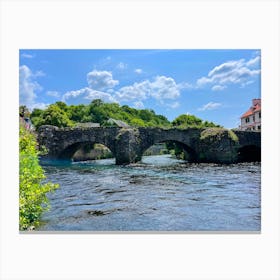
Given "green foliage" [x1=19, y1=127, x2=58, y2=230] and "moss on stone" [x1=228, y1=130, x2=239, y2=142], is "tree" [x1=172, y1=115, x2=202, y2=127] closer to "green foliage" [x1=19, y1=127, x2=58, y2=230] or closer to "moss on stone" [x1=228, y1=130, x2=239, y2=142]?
"moss on stone" [x1=228, y1=130, x2=239, y2=142]

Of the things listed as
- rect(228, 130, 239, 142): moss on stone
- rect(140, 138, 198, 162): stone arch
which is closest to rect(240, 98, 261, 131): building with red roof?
rect(228, 130, 239, 142): moss on stone

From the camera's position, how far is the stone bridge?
13.5 m

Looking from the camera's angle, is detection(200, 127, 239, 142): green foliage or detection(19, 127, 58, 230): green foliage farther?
detection(200, 127, 239, 142): green foliage

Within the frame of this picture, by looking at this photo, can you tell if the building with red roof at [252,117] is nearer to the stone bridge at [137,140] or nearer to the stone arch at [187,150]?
the stone bridge at [137,140]

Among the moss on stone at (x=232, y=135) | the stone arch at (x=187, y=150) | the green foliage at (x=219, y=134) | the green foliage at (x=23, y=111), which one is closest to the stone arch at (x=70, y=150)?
the stone arch at (x=187, y=150)

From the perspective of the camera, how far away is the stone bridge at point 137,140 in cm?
1354

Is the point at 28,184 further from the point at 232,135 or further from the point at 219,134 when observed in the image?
the point at 232,135

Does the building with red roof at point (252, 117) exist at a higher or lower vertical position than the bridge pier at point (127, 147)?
higher

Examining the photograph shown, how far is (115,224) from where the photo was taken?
5.28 m

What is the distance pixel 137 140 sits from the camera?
14.2 metres

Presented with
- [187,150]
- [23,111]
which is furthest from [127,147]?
[23,111]
